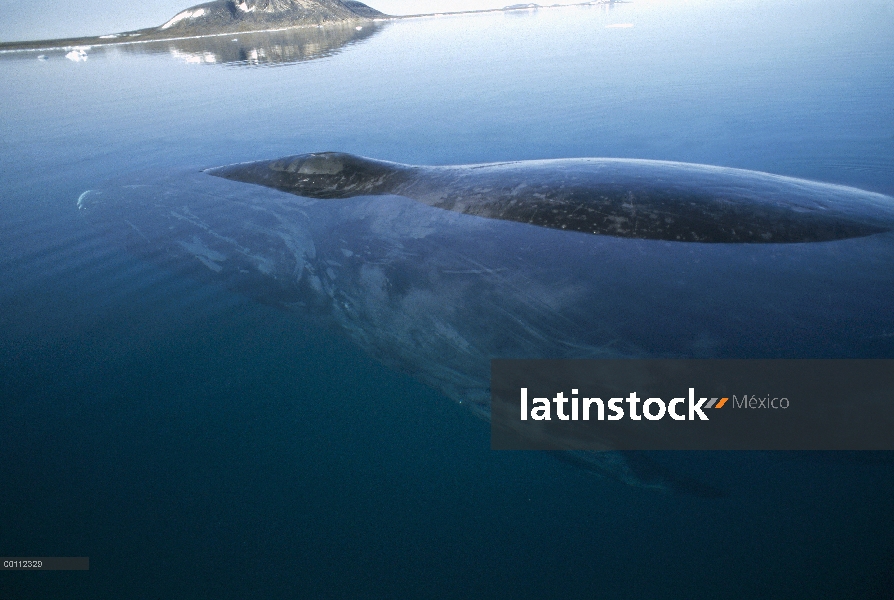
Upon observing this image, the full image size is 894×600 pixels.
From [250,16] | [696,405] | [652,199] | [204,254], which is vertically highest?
[250,16]

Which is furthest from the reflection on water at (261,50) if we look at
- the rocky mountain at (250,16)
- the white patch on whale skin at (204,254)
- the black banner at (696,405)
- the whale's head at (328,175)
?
the rocky mountain at (250,16)

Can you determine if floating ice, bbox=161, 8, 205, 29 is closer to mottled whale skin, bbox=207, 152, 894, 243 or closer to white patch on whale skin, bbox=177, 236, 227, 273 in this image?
white patch on whale skin, bbox=177, 236, 227, 273

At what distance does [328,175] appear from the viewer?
10.4m

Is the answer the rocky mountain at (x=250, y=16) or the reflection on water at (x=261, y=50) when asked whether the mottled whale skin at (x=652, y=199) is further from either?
the rocky mountain at (x=250, y=16)

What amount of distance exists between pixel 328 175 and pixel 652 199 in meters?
6.84

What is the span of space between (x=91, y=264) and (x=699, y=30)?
150ft

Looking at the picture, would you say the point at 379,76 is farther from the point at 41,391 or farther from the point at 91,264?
the point at 41,391

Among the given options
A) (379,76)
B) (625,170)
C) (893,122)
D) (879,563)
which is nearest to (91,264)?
(625,170)

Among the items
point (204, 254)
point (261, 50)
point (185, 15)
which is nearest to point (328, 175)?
point (204, 254)

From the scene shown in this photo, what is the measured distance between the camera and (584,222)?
712 centimetres

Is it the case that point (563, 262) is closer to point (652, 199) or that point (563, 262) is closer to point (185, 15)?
point (652, 199)

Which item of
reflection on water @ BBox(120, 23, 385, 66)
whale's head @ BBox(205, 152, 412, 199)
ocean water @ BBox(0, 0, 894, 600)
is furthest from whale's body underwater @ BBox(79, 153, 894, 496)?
reflection on water @ BBox(120, 23, 385, 66)

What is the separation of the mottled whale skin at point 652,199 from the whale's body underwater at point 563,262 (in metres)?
0.03

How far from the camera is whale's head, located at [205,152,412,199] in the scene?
9828 mm
